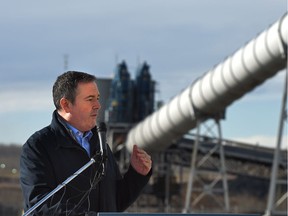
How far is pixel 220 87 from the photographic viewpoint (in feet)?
135

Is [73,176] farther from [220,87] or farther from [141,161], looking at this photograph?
[220,87]

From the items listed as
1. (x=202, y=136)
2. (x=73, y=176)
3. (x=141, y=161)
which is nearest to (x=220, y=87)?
(x=202, y=136)

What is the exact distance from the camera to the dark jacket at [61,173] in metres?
6.03

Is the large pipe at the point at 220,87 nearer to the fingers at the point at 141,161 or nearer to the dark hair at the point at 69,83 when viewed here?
the fingers at the point at 141,161

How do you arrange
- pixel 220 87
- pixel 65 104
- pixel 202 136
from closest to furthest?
pixel 65 104, pixel 220 87, pixel 202 136

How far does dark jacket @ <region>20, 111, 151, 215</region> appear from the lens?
6.03m

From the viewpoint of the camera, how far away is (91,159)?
231 inches

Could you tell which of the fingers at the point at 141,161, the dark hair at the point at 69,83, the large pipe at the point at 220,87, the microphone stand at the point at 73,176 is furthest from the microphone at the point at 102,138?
the large pipe at the point at 220,87

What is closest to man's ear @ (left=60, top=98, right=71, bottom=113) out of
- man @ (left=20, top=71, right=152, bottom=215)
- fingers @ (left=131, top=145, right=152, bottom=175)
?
man @ (left=20, top=71, right=152, bottom=215)

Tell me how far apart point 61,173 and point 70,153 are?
142mm

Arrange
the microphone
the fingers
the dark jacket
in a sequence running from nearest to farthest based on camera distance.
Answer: the microphone, the dark jacket, the fingers

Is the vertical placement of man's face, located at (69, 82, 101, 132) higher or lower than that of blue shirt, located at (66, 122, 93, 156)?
higher

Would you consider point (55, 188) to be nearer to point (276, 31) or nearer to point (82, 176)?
point (82, 176)

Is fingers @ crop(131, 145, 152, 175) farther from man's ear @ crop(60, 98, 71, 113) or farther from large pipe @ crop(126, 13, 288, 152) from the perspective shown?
large pipe @ crop(126, 13, 288, 152)
